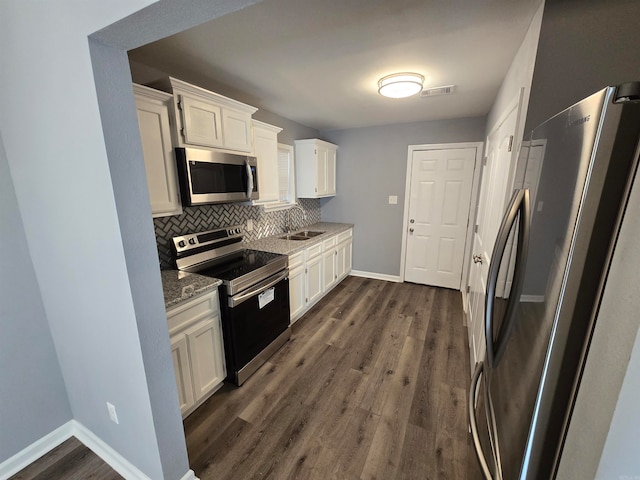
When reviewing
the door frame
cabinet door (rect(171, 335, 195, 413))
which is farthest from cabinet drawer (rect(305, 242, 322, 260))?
cabinet door (rect(171, 335, 195, 413))

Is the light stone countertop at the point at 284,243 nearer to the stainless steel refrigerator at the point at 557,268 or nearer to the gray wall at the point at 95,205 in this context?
the gray wall at the point at 95,205

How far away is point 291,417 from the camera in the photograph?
179 cm

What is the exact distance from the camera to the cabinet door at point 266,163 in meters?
2.63

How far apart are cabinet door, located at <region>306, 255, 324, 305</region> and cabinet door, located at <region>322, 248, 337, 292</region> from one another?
0.12 m

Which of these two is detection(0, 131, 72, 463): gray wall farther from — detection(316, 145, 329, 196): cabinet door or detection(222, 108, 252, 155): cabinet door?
detection(316, 145, 329, 196): cabinet door

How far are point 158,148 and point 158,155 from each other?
0.05 m

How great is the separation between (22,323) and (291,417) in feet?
5.53

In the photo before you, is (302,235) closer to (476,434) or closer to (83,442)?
(83,442)

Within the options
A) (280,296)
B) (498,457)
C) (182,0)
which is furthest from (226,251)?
(498,457)

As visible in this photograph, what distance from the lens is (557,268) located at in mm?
643

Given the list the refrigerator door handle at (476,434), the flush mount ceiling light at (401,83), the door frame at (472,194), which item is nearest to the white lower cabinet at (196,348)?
the refrigerator door handle at (476,434)

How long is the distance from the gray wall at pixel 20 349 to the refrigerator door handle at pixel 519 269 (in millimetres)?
2315

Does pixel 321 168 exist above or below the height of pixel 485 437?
above

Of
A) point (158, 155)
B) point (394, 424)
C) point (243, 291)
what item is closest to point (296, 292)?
point (243, 291)
